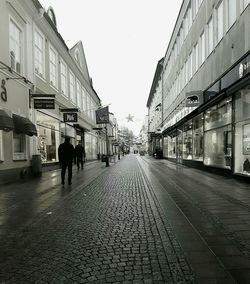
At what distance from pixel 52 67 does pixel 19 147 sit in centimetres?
865

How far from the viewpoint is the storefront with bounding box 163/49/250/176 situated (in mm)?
13062

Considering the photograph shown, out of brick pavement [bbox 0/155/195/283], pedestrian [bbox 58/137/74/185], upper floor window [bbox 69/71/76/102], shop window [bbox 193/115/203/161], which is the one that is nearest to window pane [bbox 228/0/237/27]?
shop window [bbox 193/115/203/161]

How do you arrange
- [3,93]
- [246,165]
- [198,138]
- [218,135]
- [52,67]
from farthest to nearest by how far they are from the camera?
[52,67] < [198,138] < [218,135] < [3,93] < [246,165]

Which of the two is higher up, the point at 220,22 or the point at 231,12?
the point at 220,22

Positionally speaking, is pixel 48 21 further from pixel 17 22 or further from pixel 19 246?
pixel 19 246

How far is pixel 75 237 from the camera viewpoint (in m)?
5.58

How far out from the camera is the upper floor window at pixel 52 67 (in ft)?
74.9

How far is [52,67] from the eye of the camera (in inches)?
924

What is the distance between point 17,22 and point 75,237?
1355 cm

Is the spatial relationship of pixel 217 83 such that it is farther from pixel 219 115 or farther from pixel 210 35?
pixel 210 35

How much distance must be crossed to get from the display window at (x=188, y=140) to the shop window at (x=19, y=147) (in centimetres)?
1217

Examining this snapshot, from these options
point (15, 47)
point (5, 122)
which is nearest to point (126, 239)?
point (5, 122)

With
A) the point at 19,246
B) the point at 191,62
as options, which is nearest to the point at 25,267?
the point at 19,246

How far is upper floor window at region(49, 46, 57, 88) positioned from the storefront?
9.15m
